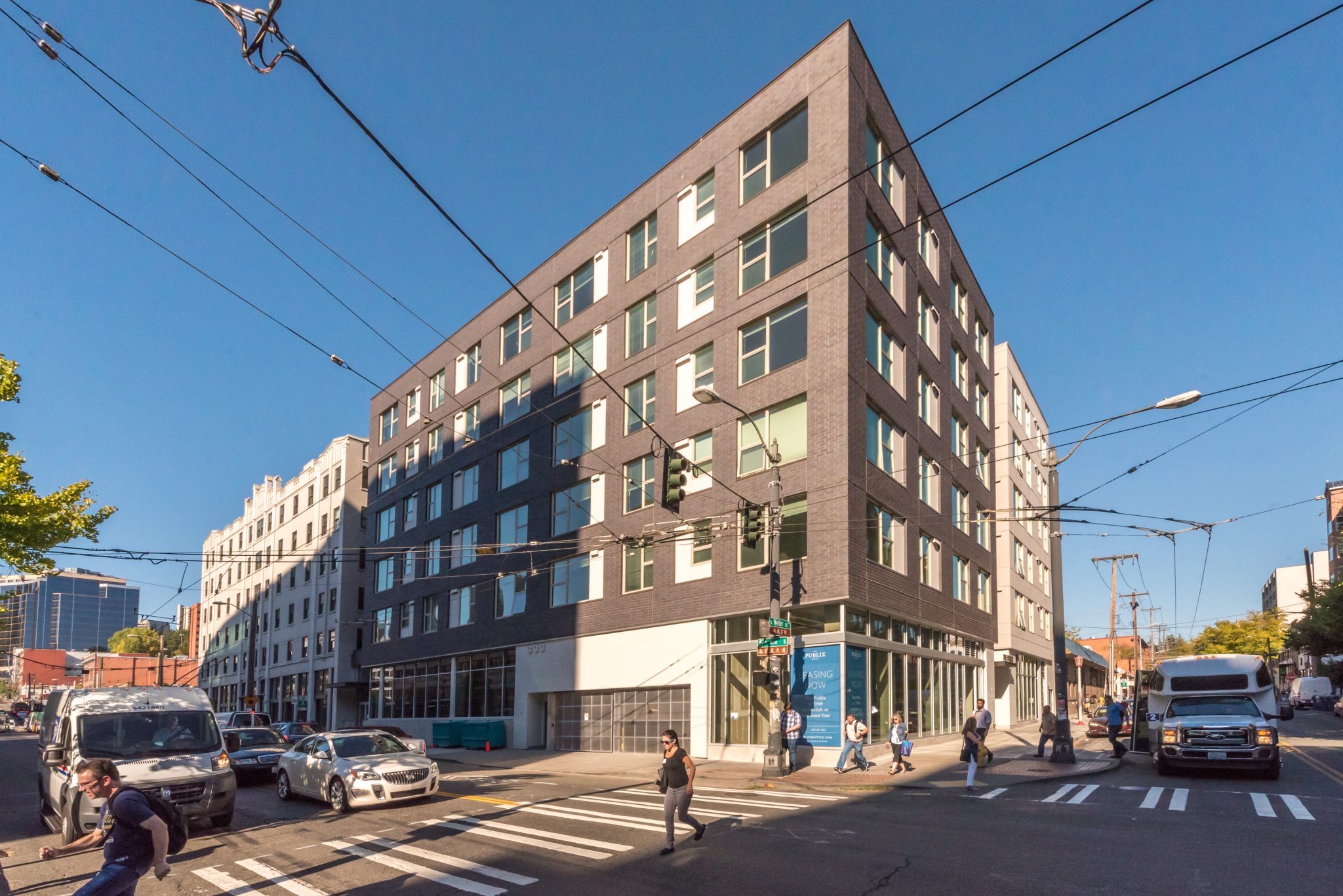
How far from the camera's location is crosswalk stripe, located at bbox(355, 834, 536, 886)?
10312 mm

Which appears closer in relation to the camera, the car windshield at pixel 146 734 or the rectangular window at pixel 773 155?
the car windshield at pixel 146 734

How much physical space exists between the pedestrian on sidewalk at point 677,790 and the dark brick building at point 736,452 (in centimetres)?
1246

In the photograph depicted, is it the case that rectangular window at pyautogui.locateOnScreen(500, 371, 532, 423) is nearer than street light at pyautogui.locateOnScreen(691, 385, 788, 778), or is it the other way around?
street light at pyautogui.locateOnScreen(691, 385, 788, 778)

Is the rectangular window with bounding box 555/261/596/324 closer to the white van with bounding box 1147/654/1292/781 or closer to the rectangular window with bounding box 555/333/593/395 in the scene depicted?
the rectangular window with bounding box 555/333/593/395

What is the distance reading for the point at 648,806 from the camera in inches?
666

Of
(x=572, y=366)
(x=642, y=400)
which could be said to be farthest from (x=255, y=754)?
(x=572, y=366)

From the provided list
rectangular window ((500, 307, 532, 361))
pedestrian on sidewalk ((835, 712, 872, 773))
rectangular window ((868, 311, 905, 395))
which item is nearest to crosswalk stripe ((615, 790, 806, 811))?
pedestrian on sidewalk ((835, 712, 872, 773))

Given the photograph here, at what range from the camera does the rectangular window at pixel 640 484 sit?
1268 inches

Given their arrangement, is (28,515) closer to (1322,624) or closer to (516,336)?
(516,336)

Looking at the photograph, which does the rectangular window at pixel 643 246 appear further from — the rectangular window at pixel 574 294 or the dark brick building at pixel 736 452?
the rectangular window at pixel 574 294

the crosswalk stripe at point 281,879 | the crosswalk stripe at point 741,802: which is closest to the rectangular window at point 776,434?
the crosswalk stripe at point 741,802

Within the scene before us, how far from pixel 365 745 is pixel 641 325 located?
1953 centimetres

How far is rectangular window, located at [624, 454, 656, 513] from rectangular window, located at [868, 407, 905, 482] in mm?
7463

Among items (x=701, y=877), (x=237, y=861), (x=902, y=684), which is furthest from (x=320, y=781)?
(x=902, y=684)
